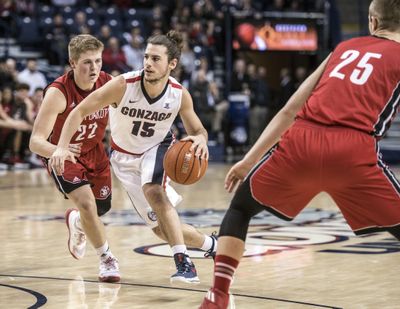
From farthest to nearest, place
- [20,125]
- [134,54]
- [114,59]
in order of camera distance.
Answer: [134,54] → [114,59] → [20,125]

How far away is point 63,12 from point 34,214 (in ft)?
35.6

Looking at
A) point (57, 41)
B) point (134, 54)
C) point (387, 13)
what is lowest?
point (134, 54)

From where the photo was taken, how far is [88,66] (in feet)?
20.9

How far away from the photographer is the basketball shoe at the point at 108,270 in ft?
20.0

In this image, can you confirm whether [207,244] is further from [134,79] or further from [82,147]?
[134,79]

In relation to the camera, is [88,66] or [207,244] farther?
[207,244]

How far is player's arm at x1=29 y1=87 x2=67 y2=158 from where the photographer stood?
19.9ft

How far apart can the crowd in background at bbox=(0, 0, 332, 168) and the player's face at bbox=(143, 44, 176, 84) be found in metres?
10.8

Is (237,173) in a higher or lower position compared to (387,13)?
lower

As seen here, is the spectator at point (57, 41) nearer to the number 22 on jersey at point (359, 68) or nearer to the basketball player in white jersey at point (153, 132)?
the basketball player in white jersey at point (153, 132)

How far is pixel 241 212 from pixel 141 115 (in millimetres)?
2057

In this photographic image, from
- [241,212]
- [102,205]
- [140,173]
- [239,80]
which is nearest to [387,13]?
[241,212]

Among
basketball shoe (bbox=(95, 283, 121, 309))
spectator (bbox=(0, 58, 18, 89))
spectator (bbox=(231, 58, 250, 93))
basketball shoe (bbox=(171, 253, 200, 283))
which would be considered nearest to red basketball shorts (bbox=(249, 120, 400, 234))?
basketball shoe (bbox=(95, 283, 121, 309))

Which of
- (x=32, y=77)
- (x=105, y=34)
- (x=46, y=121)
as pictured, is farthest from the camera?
(x=105, y=34)
